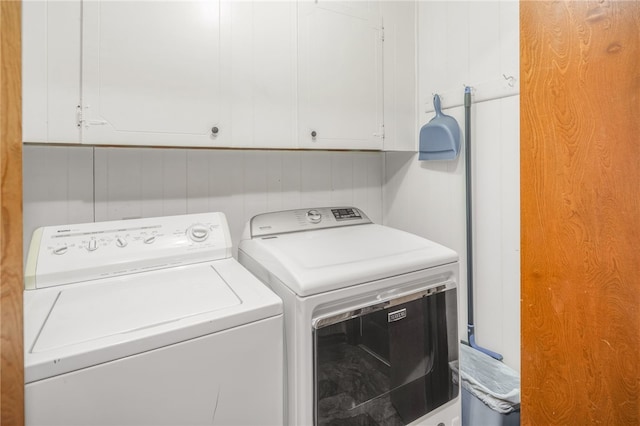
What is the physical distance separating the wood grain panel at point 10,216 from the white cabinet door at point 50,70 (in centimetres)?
65

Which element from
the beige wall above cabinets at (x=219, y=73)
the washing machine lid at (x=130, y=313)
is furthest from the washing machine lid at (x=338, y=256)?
the beige wall above cabinets at (x=219, y=73)

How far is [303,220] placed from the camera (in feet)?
5.78

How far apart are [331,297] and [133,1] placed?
51.8 inches

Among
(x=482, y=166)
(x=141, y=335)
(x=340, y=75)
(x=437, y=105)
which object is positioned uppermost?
(x=340, y=75)

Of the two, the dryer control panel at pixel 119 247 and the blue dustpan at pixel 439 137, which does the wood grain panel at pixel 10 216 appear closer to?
the dryer control panel at pixel 119 247

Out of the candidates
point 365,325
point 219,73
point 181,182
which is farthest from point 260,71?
point 365,325

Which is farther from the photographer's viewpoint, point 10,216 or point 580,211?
Result: point 580,211

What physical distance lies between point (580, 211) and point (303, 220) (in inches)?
46.1

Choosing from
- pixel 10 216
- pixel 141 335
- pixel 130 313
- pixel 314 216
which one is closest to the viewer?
pixel 10 216

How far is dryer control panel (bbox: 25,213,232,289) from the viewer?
1.17 m

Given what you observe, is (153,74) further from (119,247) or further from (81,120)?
(119,247)

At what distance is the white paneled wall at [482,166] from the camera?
5.25 ft

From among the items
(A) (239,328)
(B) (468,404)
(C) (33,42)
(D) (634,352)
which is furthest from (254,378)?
(C) (33,42)

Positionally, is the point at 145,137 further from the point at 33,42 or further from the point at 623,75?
the point at 623,75
